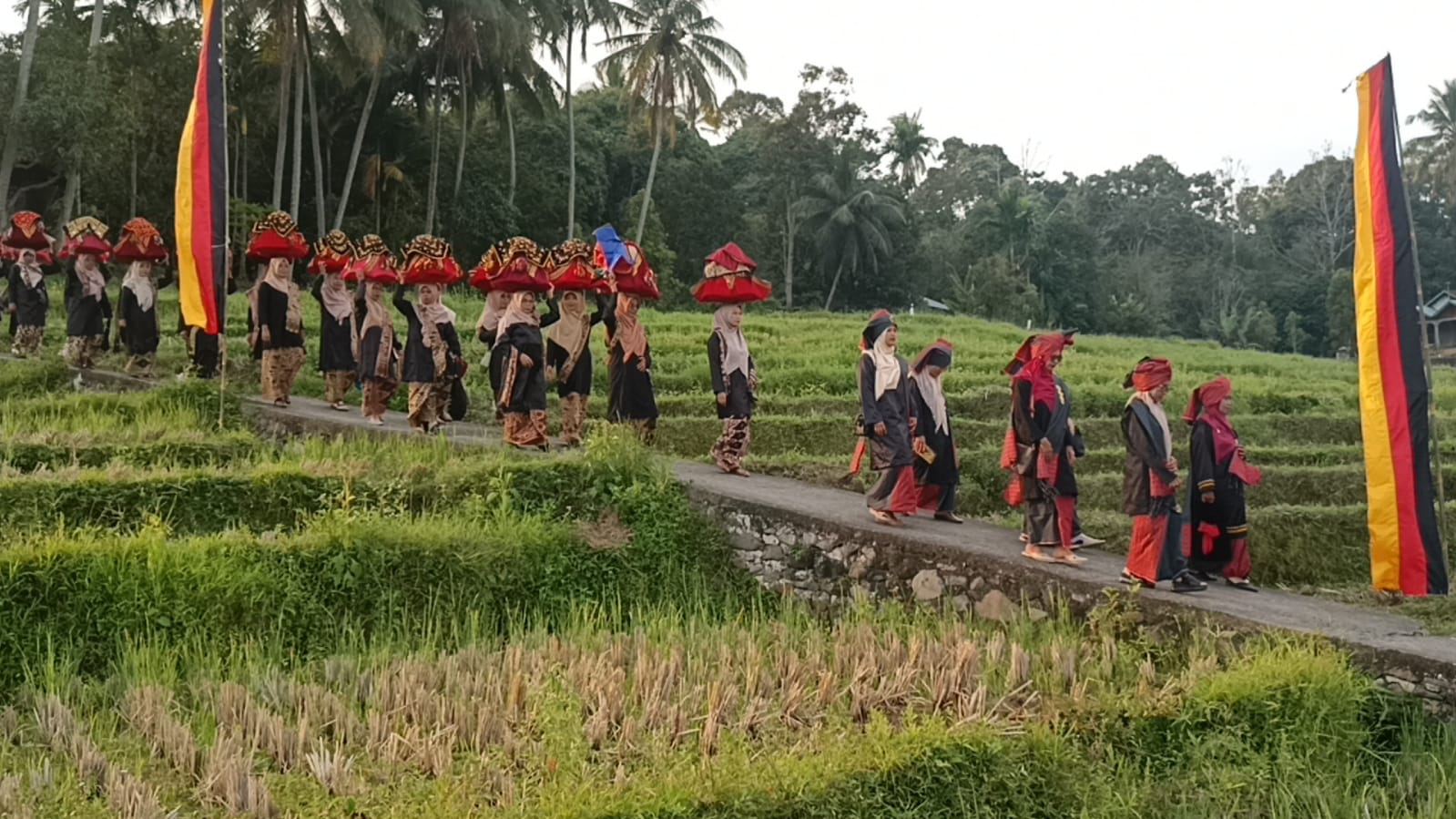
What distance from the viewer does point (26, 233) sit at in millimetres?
13875

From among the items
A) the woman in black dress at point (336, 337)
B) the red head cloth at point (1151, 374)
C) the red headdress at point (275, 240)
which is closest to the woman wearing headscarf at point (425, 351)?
the woman in black dress at point (336, 337)

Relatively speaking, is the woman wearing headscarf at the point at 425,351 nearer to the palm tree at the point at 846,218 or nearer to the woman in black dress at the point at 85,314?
the woman in black dress at the point at 85,314

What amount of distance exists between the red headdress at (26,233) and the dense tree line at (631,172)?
8763 millimetres

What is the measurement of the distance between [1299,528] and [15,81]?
897 inches

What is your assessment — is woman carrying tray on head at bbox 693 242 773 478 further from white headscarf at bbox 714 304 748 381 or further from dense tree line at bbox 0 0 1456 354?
dense tree line at bbox 0 0 1456 354

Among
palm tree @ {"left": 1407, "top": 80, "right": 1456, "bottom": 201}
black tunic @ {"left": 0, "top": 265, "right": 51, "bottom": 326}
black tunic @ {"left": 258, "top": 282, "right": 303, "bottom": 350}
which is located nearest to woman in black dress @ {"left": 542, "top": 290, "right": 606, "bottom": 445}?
black tunic @ {"left": 258, "top": 282, "right": 303, "bottom": 350}

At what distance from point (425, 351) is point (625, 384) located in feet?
6.62

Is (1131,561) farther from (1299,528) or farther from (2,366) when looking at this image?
(2,366)

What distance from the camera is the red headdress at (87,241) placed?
13.3m

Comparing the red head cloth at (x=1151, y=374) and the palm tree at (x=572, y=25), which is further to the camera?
the palm tree at (x=572, y=25)

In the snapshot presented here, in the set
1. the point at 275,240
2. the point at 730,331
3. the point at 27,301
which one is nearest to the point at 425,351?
the point at 275,240

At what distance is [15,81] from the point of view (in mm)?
22516

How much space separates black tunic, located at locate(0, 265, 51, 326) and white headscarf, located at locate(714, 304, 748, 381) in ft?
31.5

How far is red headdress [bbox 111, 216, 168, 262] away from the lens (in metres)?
12.7
